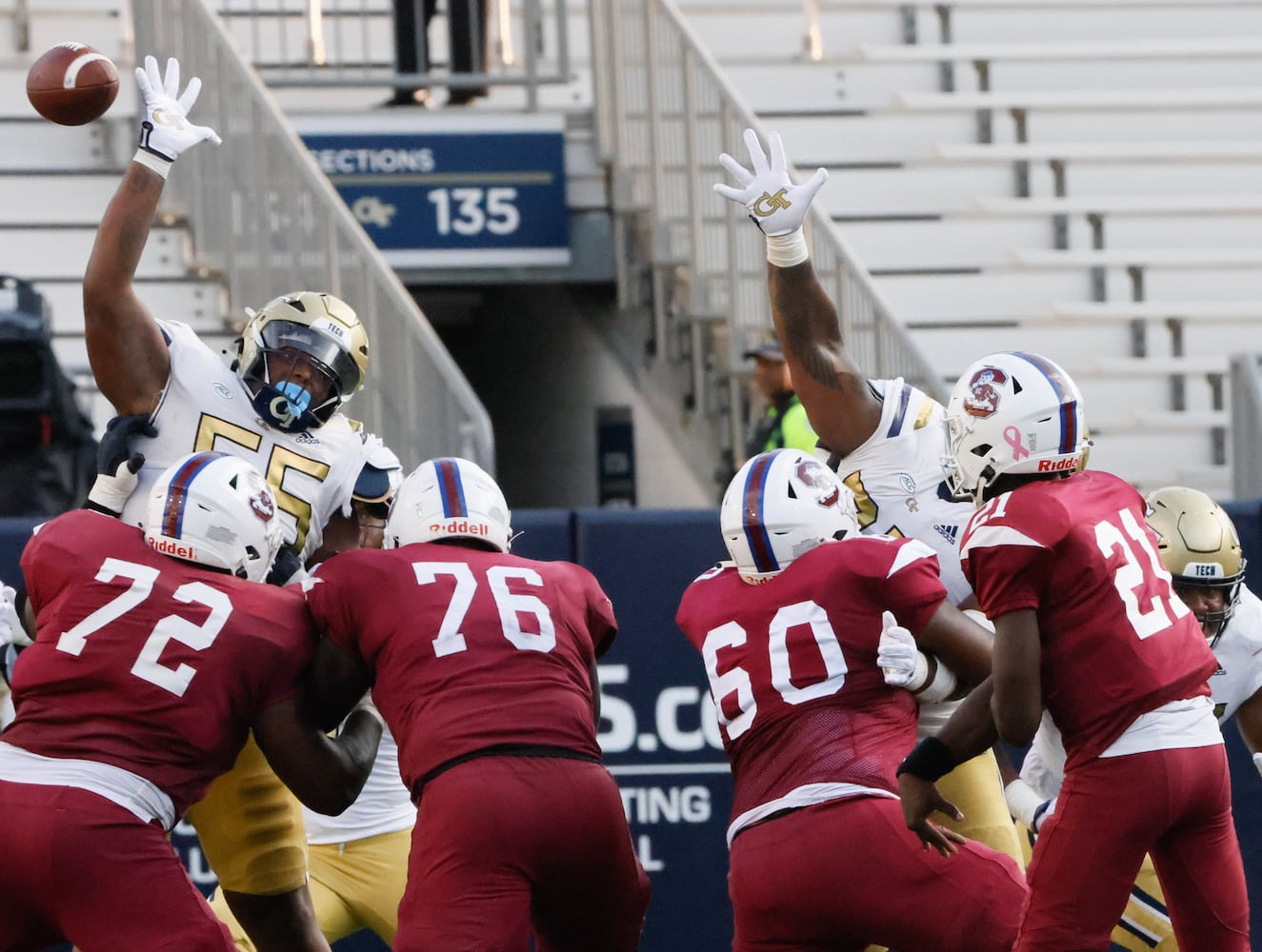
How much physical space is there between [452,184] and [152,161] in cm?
500

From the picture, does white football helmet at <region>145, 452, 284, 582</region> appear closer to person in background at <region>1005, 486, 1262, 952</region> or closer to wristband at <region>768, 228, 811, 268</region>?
wristband at <region>768, 228, 811, 268</region>

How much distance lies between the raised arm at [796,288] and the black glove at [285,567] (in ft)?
4.50

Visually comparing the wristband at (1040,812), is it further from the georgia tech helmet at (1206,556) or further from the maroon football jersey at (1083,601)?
the maroon football jersey at (1083,601)

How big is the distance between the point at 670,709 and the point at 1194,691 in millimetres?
2504

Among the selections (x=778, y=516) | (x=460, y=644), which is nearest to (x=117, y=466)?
(x=460, y=644)

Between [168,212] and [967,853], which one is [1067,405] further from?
[168,212]

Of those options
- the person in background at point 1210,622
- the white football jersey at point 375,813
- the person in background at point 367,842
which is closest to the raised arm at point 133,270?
the person in background at point 367,842

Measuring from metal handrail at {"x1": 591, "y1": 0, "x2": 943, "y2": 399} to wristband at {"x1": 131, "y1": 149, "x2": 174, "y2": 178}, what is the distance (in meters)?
3.84

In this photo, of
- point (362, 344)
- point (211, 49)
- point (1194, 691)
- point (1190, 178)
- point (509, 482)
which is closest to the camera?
point (1194, 691)

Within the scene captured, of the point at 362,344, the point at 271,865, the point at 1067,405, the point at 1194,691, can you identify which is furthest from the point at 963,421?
the point at 271,865

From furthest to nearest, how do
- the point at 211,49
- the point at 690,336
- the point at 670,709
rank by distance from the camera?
the point at 690,336 → the point at 211,49 → the point at 670,709

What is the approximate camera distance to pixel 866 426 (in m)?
5.43

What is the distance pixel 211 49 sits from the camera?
Result: 8.70m

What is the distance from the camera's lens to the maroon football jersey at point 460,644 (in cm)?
417
